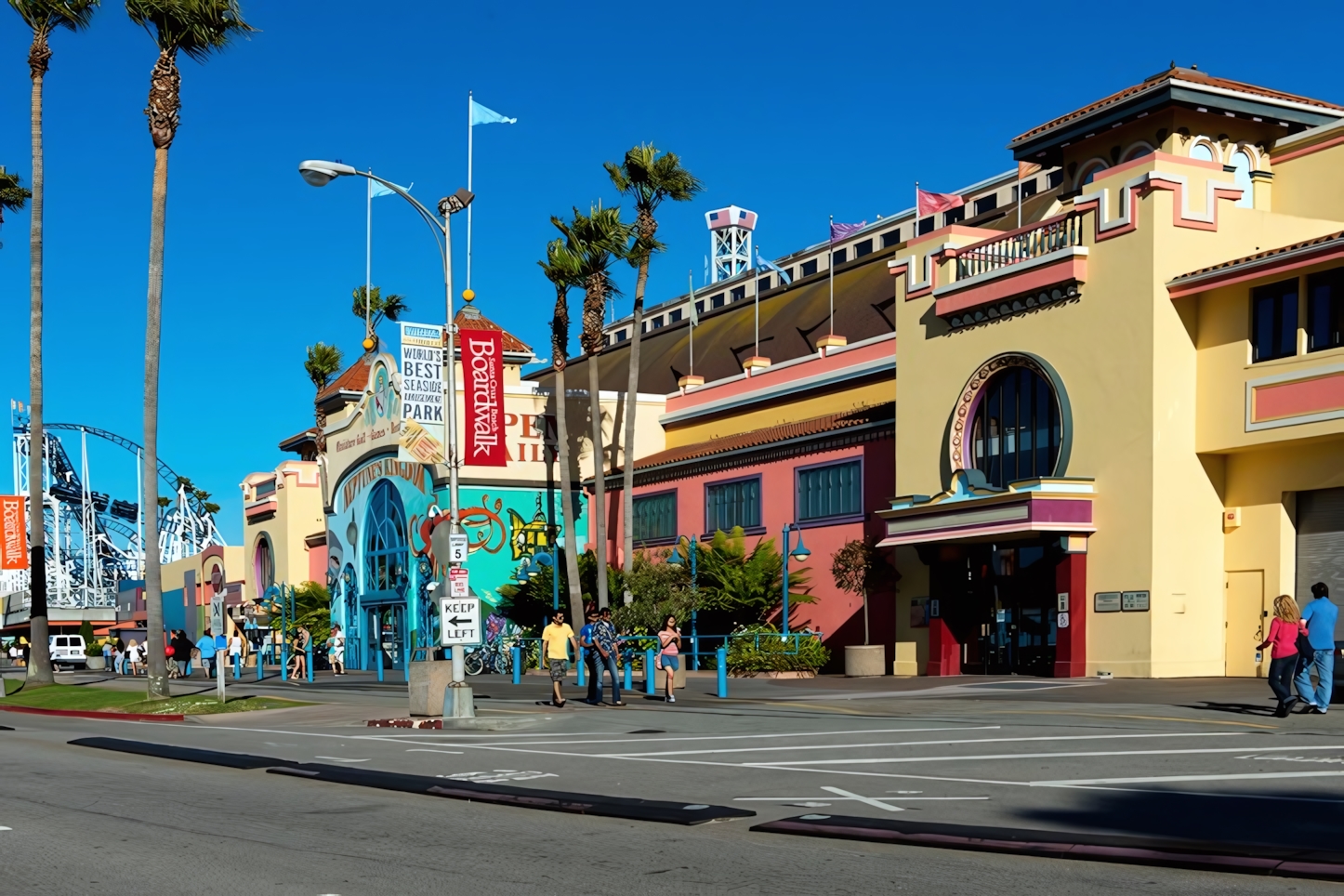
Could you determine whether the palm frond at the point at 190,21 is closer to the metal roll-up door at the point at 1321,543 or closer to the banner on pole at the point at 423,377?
the banner on pole at the point at 423,377

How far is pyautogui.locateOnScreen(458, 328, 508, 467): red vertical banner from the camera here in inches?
1699

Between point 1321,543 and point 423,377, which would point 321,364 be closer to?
point 423,377

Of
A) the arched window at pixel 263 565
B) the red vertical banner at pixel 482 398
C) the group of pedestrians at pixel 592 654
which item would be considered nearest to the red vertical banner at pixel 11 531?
the arched window at pixel 263 565

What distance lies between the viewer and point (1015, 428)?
31.9 meters

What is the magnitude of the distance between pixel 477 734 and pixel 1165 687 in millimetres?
11701

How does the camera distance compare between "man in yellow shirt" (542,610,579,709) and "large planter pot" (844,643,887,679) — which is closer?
"man in yellow shirt" (542,610,579,709)

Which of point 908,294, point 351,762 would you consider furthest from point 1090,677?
point 351,762

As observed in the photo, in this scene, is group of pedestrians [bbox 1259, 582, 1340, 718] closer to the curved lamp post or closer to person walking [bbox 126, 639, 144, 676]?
the curved lamp post

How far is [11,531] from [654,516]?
82.5 ft

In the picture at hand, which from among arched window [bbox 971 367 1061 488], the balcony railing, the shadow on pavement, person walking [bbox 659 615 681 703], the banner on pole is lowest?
person walking [bbox 659 615 681 703]

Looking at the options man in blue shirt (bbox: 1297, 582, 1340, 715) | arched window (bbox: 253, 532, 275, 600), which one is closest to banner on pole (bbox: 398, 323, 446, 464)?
arched window (bbox: 253, 532, 275, 600)

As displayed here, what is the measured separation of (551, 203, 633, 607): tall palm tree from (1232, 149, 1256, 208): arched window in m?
16.1

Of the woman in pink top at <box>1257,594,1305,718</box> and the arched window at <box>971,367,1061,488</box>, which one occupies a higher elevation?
the arched window at <box>971,367,1061,488</box>

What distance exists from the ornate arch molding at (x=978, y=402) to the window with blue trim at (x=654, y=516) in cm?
Result: 1346
